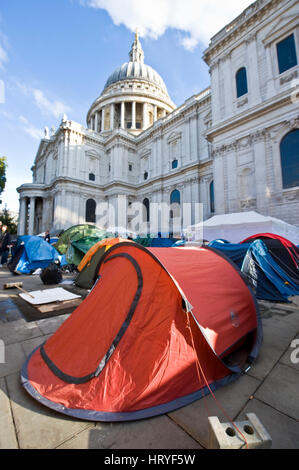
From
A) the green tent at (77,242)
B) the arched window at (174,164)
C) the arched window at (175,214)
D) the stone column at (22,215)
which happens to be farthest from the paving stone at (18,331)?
the stone column at (22,215)

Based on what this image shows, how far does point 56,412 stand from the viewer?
175 centimetres

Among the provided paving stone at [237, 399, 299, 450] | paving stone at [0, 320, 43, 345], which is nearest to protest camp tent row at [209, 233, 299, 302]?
paving stone at [237, 399, 299, 450]

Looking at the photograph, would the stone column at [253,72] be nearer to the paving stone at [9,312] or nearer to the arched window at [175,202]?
the arched window at [175,202]

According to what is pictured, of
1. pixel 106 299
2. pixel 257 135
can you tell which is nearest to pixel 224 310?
pixel 106 299

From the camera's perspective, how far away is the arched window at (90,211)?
28781mm

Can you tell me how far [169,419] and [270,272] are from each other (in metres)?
5.22

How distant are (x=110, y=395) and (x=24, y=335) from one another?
7.46 feet

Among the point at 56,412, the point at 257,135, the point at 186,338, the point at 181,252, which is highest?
the point at 257,135

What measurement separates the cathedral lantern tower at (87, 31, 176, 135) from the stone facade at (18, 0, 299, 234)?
0.20m

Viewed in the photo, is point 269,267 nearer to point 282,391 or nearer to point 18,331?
point 282,391

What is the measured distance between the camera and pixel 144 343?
2127 mm

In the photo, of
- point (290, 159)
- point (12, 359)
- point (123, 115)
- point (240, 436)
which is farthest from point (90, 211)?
point (240, 436)

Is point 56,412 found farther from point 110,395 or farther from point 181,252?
point 181,252

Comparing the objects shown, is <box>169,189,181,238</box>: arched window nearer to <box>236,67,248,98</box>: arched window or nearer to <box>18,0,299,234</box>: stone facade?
<box>18,0,299,234</box>: stone facade
